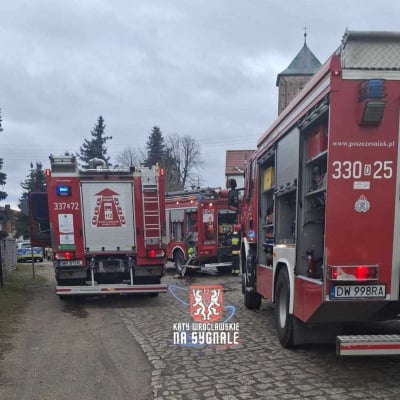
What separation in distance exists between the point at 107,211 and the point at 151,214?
996 millimetres

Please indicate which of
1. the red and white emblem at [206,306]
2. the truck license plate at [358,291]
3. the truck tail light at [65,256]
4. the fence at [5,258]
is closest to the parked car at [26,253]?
the fence at [5,258]

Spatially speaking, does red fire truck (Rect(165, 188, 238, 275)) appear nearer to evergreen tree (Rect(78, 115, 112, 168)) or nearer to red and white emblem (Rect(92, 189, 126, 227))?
red and white emblem (Rect(92, 189, 126, 227))

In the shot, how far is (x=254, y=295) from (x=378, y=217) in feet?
15.5

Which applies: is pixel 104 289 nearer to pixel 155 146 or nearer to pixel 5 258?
pixel 5 258

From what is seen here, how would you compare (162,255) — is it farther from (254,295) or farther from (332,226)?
(332,226)

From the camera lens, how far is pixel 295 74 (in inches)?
2589

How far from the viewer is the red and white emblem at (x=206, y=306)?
7.88 meters

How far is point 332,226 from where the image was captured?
413 centimetres

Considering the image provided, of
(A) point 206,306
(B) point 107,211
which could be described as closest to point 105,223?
(B) point 107,211

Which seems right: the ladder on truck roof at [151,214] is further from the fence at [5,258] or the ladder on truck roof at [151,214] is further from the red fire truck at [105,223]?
the fence at [5,258]

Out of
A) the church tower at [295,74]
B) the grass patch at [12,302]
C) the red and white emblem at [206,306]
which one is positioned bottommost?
the grass patch at [12,302]

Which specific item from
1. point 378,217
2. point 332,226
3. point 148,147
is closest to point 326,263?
point 332,226

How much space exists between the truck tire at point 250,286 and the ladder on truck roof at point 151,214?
2239 mm

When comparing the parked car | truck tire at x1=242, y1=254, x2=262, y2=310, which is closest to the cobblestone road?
truck tire at x1=242, y1=254, x2=262, y2=310
